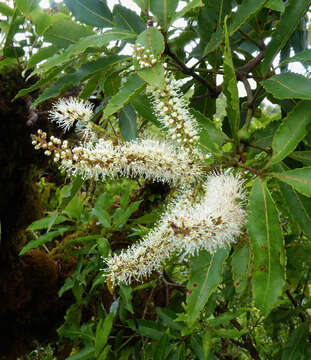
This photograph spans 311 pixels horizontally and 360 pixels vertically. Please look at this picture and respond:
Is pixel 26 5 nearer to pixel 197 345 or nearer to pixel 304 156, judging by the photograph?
pixel 304 156

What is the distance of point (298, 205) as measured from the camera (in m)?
0.93

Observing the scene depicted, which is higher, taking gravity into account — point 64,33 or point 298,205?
point 64,33

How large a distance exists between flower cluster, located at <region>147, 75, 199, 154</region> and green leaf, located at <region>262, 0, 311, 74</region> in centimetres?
29

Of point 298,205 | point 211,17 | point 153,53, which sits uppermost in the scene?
point 211,17

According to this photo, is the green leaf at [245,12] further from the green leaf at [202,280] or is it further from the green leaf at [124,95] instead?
the green leaf at [202,280]

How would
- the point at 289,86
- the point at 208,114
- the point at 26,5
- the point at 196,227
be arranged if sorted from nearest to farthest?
1. the point at 196,227
2. the point at 289,86
3. the point at 26,5
4. the point at 208,114

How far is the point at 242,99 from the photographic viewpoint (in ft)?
4.38

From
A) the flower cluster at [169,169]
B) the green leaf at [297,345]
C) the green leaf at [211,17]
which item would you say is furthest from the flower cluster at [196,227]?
the green leaf at [297,345]

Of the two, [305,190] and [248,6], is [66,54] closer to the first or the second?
[248,6]

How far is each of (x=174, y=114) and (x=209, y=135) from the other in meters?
0.14

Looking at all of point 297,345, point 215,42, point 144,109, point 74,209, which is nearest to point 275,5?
point 215,42

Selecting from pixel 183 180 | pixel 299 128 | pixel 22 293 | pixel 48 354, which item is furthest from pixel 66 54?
pixel 48 354

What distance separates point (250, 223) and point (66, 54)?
0.52 m

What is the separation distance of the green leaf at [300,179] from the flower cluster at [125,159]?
0.66 ft
